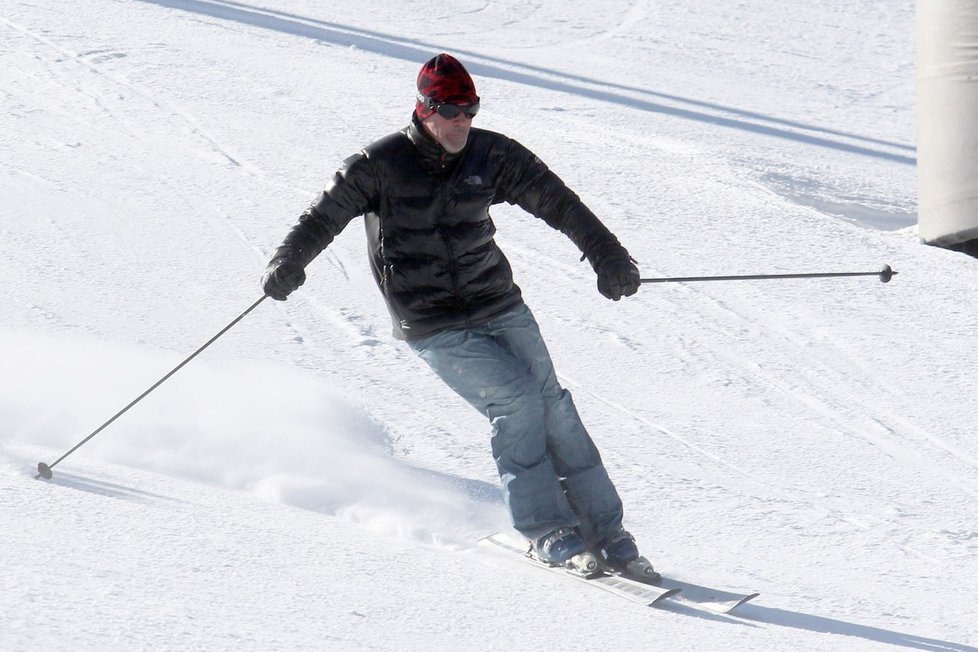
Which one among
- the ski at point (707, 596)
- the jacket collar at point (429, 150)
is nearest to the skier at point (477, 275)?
the jacket collar at point (429, 150)

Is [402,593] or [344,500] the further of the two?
[344,500]

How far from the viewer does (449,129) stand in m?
3.61

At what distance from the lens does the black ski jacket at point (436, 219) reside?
3693mm

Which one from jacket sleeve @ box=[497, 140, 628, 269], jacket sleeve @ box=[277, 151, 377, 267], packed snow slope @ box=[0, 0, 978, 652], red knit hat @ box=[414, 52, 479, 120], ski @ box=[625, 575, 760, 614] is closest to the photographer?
packed snow slope @ box=[0, 0, 978, 652]

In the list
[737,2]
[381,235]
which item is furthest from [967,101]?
[737,2]

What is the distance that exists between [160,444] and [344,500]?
74cm

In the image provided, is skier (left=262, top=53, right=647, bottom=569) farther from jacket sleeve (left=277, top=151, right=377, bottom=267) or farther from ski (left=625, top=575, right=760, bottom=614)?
ski (left=625, top=575, right=760, bottom=614)

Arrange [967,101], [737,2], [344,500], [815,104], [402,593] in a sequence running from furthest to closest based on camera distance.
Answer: [737,2], [815,104], [967,101], [344,500], [402,593]

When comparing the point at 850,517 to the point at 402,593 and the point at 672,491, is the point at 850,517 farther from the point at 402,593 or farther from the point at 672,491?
the point at 402,593

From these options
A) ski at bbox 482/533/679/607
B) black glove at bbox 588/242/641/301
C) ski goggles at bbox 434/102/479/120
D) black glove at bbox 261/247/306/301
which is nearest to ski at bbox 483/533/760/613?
ski at bbox 482/533/679/607

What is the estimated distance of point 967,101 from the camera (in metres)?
7.45

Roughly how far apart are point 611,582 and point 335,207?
129 centimetres

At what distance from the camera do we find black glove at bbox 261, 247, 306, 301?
368cm

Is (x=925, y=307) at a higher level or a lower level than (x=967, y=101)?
lower
